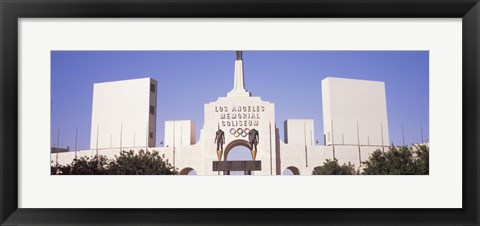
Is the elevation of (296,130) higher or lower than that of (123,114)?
lower

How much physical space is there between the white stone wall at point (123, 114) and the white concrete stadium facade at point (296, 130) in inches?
3.9

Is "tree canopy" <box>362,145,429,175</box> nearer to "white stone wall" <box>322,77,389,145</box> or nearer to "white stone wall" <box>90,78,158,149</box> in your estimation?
"white stone wall" <box>322,77,389,145</box>

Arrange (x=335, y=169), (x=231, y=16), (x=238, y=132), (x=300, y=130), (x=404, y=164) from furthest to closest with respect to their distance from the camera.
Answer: (x=238, y=132) → (x=300, y=130) → (x=335, y=169) → (x=404, y=164) → (x=231, y=16)

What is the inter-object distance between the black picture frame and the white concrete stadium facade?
1625 mm

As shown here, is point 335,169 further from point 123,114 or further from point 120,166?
point 123,114

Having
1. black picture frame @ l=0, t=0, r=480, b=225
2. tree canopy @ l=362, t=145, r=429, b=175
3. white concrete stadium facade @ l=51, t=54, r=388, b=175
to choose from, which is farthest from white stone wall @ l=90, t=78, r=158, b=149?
tree canopy @ l=362, t=145, r=429, b=175

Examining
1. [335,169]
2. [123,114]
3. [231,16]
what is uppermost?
[231,16]

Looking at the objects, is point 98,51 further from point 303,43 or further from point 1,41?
point 303,43

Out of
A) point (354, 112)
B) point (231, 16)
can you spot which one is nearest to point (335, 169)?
point (354, 112)

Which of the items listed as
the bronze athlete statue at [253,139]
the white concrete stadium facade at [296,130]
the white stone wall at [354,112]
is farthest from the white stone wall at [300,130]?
the bronze athlete statue at [253,139]

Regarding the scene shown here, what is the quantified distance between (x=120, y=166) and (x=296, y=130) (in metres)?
5.79

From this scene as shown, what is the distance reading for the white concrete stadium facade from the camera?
9695 millimetres

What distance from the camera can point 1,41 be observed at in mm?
6488

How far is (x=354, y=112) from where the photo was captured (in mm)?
12438
